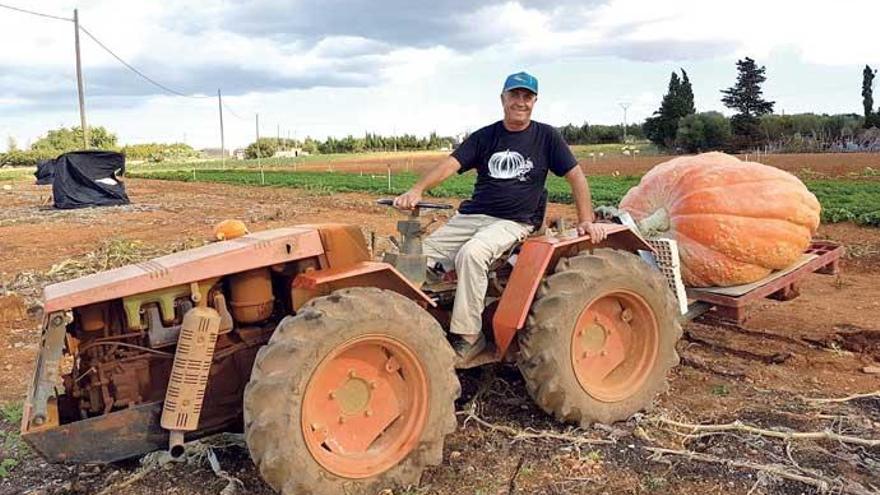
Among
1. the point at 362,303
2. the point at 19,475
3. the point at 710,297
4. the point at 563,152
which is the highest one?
the point at 563,152

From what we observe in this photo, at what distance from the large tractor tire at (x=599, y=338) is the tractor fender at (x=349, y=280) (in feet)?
2.28

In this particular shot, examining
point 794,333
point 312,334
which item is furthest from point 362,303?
point 794,333

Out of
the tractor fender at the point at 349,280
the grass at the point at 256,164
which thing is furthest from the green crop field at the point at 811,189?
the grass at the point at 256,164

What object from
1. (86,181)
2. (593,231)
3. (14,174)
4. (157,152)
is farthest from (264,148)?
(593,231)

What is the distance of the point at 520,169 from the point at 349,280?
1.49 meters

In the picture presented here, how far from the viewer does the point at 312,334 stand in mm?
3309

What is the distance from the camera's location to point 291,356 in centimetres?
325

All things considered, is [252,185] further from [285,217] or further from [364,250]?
[364,250]

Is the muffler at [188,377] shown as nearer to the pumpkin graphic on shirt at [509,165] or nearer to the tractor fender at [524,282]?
the tractor fender at [524,282]

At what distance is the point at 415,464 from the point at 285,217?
1546 cm

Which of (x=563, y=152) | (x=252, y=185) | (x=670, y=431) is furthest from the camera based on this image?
(x=252, y=185)

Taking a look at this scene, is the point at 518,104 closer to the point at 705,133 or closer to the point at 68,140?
the point at 705,133

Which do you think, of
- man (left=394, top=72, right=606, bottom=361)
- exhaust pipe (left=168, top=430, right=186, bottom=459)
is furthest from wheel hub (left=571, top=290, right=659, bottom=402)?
exhaust pipe (left=168, top=430, right=186, bottom=459)

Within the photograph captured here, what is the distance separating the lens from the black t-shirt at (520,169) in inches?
184
